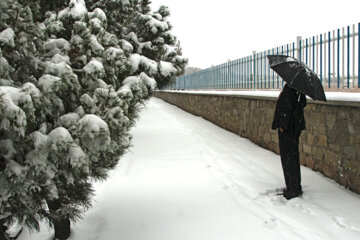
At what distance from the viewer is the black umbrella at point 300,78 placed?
13.2 feet

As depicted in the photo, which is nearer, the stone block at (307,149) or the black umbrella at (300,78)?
the black umbrella at (300,78)

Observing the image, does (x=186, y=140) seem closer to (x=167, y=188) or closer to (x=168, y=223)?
(x=167, y=188)

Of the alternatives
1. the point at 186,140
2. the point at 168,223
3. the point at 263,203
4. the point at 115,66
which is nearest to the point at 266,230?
the point at 263,203

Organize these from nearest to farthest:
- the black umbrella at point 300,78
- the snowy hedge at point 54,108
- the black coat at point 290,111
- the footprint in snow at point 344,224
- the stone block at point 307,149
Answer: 1. the snowy hedge at point 54,108
2. the footprint in snow at point 344,224
3. the black umbrella at point 300,78
4. the black coat at point 290,111
5. the stone block at point 307,149

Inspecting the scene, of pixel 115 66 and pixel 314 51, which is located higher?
pixel 314 51

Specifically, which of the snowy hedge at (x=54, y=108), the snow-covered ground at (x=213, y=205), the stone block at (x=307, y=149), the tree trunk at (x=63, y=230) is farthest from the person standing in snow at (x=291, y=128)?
the tree trunk at (x=63, y=230)

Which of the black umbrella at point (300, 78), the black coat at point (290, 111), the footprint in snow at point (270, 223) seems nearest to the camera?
the footprint in snow at point (270, 223)

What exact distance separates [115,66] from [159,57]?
8.08 meters

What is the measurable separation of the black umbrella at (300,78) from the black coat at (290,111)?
24 centimetres

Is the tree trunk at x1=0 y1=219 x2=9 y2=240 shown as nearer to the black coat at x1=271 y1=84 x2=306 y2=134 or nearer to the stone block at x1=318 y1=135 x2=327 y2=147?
the black coat at x1=271 y1=84 x2=306 y2=134

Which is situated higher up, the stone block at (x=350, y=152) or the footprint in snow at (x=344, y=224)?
the stone block at (x=350, y=152)

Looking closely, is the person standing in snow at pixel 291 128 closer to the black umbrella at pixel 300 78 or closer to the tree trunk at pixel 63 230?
the black umbrella at pixel 300 78

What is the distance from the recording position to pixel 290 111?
4277mm

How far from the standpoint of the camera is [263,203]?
4195mm
